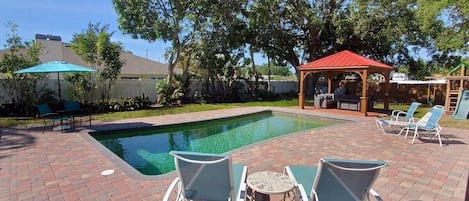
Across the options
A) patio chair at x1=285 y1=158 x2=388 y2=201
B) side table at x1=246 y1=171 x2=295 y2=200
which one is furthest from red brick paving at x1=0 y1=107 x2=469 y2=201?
side table at x1=246 y1=171 x2=295 y2=200

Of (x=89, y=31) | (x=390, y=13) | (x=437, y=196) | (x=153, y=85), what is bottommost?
(x=437, y=196)

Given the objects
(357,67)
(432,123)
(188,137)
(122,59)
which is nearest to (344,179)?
(432,123)

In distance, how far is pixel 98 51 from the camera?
1440cm

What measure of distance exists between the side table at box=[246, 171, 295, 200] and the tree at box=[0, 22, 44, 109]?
536 inches

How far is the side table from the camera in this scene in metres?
2.94

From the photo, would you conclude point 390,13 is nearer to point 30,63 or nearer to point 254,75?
point 254,75

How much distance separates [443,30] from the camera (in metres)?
16.2

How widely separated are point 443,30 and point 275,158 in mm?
16594

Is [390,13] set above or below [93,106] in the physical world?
above

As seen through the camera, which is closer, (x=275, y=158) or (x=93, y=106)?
(x=275, y=158)

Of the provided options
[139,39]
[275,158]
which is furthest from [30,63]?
[275,158]

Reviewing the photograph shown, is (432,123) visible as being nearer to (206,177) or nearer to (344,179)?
(344,179)

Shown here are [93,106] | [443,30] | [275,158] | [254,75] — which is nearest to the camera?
[275,158]

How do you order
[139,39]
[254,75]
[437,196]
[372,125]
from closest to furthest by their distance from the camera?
[437,196], [372,125], [139,39], [254,75]
